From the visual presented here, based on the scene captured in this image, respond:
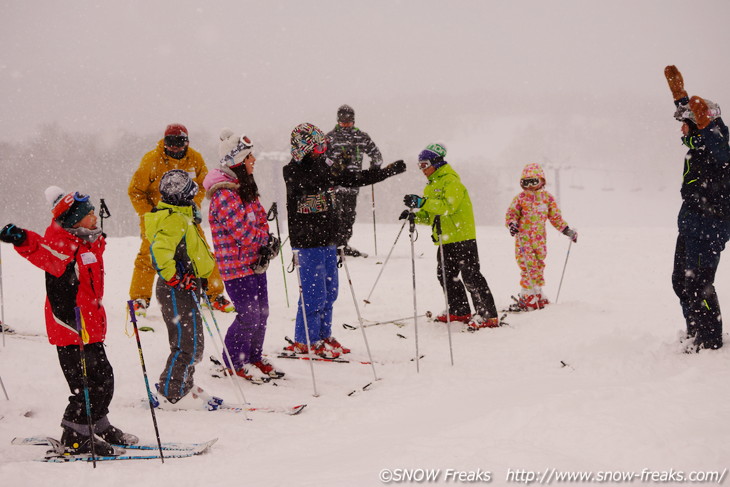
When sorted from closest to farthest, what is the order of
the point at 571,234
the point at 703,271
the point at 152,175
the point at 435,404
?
the point at 435,404, the point at 703,271, the point at 152,175, the point at 571,234

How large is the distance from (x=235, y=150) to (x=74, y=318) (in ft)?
7.11

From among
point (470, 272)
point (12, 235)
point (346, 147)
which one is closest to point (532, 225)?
point (470, 272)

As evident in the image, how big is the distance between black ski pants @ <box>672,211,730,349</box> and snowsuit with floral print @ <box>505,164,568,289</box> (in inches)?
122

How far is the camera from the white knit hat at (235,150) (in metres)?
5.27

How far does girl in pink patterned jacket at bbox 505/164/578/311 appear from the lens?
26.4 ft

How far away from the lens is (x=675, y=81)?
4734mm

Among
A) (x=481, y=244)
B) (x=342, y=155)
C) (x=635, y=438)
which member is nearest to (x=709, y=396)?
(x=635, y=438)

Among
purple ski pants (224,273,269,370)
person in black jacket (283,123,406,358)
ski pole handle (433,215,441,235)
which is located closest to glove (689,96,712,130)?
person in black jacket (283,123,406,358)

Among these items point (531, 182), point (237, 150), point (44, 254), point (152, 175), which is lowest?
point (44, 254)

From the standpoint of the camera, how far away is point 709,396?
3.68 metres

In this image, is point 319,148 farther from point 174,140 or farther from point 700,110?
point 700,110

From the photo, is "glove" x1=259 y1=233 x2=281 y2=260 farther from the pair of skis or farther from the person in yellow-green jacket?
the pair of skis

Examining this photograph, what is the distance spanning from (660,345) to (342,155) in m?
6.66

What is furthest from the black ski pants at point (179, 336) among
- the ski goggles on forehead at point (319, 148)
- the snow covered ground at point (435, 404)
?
the ski goggles on forehead at point (319, 148)
